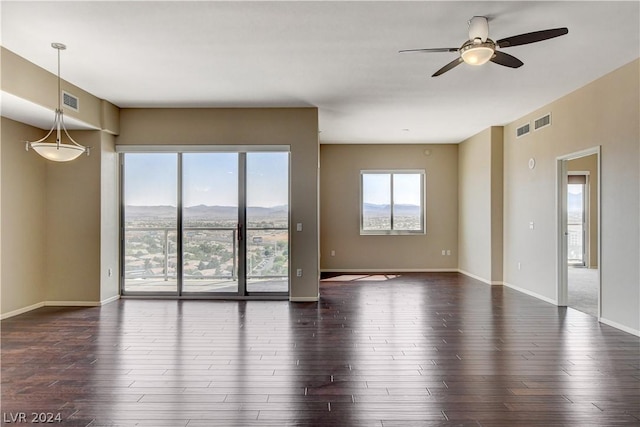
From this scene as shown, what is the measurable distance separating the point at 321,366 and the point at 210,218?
11.6 feet

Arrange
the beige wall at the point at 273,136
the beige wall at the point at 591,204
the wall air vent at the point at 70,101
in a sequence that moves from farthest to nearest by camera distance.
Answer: the beige wall at the point at 591,204 < the beige wall at the point at 273,136 < the wall air vent at the point at 70,101

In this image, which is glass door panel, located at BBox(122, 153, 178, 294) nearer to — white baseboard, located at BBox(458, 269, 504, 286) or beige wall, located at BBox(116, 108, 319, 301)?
beige wall, located at BBox(116, 108, 319, 301)

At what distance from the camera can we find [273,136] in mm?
6117

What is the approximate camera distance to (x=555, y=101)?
5.77m

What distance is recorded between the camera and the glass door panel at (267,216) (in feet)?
20.4

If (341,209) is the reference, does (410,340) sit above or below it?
below

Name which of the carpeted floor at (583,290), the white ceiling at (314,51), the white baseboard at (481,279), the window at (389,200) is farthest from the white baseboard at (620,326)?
the window at (389,200)

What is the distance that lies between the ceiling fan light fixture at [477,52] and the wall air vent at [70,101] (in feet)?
15.3

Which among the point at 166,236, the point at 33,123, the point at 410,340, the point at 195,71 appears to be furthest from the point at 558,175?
the point at 33,123

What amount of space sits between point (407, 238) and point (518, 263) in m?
2.73

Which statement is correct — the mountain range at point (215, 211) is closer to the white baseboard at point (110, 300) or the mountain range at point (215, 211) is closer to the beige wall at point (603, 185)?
the white baseboard at point (110, 300)

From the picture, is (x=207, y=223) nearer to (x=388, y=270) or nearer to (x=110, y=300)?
(x=110, y=300)

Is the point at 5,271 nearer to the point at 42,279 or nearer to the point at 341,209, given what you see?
the point at 42,279

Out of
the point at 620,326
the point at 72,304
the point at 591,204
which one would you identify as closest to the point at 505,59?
the point at 620,326
